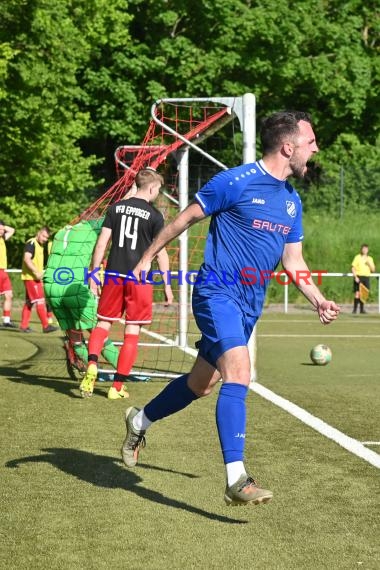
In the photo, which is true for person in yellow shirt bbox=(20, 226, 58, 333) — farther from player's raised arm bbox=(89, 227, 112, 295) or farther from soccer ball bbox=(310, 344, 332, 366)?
player's raised arm bbox=(89, 227, 112, 295)

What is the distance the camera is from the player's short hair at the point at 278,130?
6.34m

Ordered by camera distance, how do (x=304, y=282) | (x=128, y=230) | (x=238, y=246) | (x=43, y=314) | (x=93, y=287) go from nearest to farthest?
(x=238, y=246) < (x=304, y=282) < (x=128, y=230) < (x=93, y=287) < (x=43, y=314)

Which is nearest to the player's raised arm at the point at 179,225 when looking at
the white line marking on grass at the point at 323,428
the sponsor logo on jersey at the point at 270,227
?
the sponsor logo on jersey at the point at 270,227

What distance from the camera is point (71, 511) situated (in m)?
5.99

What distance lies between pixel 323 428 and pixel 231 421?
297 cm

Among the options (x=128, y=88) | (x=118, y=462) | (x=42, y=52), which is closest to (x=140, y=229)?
(x=118, y=462)

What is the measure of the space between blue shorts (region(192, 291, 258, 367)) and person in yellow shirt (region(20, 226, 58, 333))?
45.9 ft

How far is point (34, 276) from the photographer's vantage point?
2062 centimetres

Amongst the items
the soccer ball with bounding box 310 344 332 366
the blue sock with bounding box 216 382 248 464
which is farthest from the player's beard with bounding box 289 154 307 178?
the soccer ball with bounding box 310 344 332 366

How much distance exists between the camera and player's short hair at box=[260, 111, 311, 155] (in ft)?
20.8

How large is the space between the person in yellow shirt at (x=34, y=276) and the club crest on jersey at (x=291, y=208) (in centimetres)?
1387

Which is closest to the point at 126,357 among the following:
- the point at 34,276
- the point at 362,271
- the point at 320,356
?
the point at 320,356

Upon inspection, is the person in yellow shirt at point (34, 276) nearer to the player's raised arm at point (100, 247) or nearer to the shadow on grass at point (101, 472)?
the player's raised arm at point (100, 247)

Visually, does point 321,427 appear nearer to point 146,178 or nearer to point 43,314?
point 146,178
